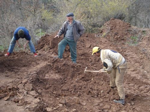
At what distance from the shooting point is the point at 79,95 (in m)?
4.38

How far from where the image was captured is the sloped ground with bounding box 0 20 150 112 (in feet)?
11.8

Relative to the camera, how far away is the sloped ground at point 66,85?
3.59 metres

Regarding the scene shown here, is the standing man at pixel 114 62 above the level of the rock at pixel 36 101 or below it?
above

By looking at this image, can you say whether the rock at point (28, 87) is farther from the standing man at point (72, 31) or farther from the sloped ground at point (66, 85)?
the standing man at point (72, 31)

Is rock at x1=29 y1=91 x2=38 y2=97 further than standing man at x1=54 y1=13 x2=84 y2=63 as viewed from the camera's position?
No

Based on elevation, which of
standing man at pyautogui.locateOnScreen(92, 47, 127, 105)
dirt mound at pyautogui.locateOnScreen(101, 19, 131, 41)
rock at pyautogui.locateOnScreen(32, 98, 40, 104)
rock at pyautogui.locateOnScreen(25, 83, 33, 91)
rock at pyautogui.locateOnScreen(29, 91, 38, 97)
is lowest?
rock at pyautogui.locateOnScreen(32, 98, 40, 104)

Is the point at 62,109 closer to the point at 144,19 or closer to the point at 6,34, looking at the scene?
the point at 6,34

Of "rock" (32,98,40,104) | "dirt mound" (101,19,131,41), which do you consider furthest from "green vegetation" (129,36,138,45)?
"rock" (32,98,40,104)

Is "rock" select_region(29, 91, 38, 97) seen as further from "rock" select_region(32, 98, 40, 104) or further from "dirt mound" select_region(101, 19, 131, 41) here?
"dirt mound" select_region(101, 19, 131, 41)

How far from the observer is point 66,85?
4.79 metres

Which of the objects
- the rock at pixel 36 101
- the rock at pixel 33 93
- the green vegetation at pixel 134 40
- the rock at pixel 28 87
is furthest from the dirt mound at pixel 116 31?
the rock at pixel 36 101

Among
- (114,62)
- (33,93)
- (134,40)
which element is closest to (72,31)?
(114,62)

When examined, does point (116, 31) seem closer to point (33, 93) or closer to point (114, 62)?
point (114, 62)

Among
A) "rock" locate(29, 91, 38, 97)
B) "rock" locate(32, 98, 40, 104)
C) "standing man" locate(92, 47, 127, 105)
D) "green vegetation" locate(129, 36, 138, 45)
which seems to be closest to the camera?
"rock" locate(32, 98, 40, 104)
